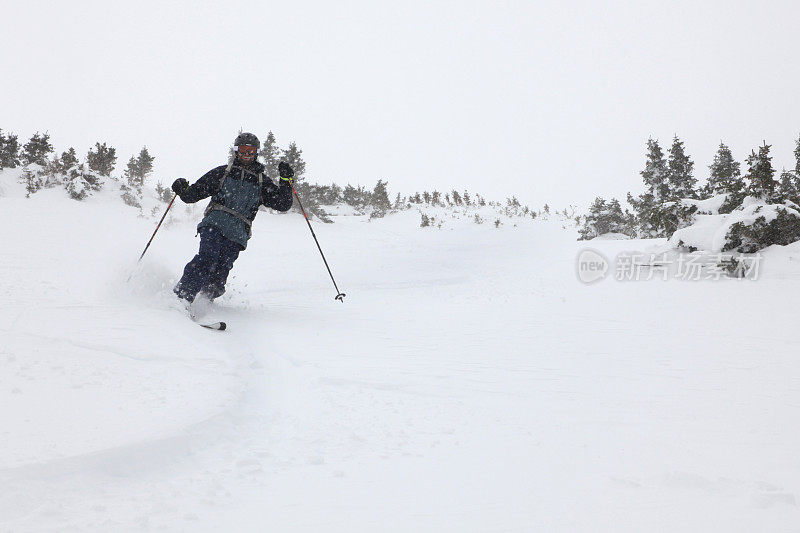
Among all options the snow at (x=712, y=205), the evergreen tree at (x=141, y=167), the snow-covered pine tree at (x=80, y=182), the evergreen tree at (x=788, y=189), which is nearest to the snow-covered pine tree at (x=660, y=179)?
the evergreen tree at (x=788, y=189)

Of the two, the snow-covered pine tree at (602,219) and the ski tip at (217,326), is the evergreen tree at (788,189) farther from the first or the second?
the ski tip at (217,326)

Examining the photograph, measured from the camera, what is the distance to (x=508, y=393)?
122 inches

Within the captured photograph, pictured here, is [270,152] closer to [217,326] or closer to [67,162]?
[67,162]

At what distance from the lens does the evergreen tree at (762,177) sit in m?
9.08

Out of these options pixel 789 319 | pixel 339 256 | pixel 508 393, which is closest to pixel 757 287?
pixel 789 319

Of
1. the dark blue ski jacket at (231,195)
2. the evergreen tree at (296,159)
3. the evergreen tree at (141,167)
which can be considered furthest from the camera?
the evergreen tree at (141,167)

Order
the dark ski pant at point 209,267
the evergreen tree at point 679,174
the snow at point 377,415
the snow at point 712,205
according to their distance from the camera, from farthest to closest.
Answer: the evergreen tree at point 679,174, the snow at point 712,205, the dark ski pant at point 209,267, the snow at point 377,415

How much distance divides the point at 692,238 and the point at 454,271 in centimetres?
529

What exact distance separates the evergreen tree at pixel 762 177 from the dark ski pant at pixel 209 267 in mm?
10262

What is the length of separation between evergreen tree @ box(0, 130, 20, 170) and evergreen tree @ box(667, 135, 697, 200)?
3326 cm

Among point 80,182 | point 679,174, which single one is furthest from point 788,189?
point 80,182

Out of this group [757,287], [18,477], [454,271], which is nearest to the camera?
[18,477]

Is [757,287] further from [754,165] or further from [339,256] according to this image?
[339,256]

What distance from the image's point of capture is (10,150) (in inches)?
988
